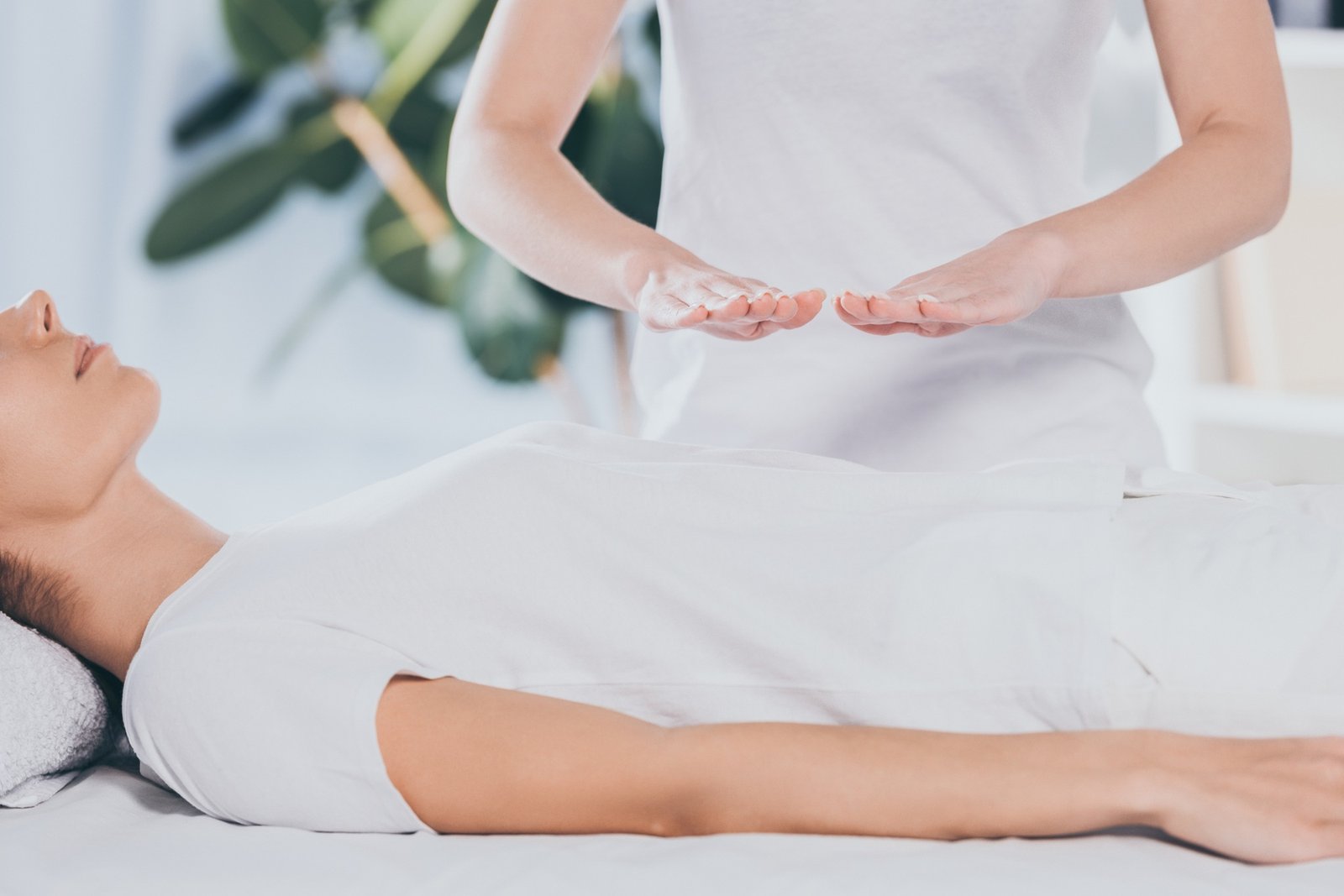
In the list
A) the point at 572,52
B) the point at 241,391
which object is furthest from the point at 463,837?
the point at 241,391

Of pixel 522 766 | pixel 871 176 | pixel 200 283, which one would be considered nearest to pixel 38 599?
pixel 522 766

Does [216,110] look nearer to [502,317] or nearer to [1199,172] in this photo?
[502,317]

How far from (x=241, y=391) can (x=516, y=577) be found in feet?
8.09

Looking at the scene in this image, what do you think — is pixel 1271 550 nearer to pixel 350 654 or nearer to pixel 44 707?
pixel 350 654

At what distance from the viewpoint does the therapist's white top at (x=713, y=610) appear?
2.87ft

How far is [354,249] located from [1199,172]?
2457 mm

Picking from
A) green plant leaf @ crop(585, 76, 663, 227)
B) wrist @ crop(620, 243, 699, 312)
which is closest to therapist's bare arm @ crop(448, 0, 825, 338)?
wrist @ crop(620, 243, 699, 312)

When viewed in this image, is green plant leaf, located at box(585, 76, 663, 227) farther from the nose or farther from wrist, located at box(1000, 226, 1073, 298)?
wrist, located at box(1000, 226, 1073, 298)

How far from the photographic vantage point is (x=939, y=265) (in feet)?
3.46

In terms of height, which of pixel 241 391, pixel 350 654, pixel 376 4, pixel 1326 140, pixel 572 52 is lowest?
pixel 241 391

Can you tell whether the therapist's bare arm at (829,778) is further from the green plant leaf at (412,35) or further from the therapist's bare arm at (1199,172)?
the green plant leaf at (412,35)

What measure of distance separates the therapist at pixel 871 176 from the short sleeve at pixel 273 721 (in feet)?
1.37

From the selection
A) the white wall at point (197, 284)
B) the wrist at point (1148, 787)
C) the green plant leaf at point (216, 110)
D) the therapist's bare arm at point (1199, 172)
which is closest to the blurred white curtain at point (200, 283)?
the white wall at point (197, 284)

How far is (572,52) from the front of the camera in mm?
1261
